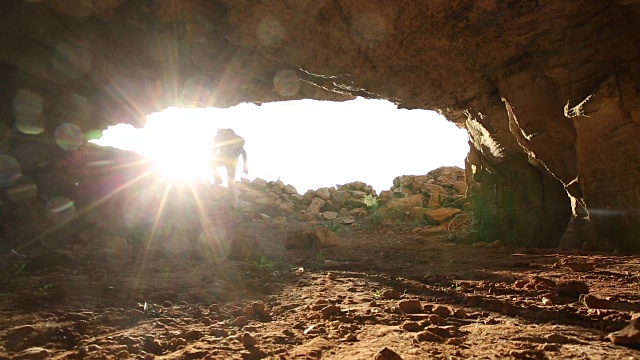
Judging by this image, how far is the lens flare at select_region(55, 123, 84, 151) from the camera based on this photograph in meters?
6.42

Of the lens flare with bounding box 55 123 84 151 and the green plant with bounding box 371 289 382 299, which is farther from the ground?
the lens flare with bounding box 55 123 84 151

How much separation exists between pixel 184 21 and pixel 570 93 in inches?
188

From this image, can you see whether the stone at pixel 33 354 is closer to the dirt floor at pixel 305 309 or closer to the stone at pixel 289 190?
the dirt floor at pixel 305 309

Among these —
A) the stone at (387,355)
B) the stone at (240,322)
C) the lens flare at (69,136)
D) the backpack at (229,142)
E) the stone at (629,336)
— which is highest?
the backpack at (229,142)

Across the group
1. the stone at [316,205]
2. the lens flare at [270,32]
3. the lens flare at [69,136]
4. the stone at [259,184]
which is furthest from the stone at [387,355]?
the stone at [259,184]

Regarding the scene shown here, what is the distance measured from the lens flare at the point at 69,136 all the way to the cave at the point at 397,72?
68mm

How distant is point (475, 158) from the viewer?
7891mm

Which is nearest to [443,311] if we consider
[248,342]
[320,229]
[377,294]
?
[377,294]

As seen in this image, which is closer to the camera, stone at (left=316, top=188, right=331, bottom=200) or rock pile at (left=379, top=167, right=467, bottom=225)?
rock pile at (left=379, top=167, right=467, bottom=225)

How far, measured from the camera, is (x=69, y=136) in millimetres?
6555

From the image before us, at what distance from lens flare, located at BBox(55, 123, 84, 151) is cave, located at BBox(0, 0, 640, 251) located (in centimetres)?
7

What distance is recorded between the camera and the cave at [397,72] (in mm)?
4438

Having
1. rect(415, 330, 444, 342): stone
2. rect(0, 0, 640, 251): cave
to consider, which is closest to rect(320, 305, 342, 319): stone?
rect(415, 330, 444, 342): stone

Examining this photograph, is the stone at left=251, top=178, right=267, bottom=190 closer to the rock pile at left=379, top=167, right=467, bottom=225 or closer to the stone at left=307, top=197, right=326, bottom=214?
the stone at left=307, top=197, right=326, bottom=214
